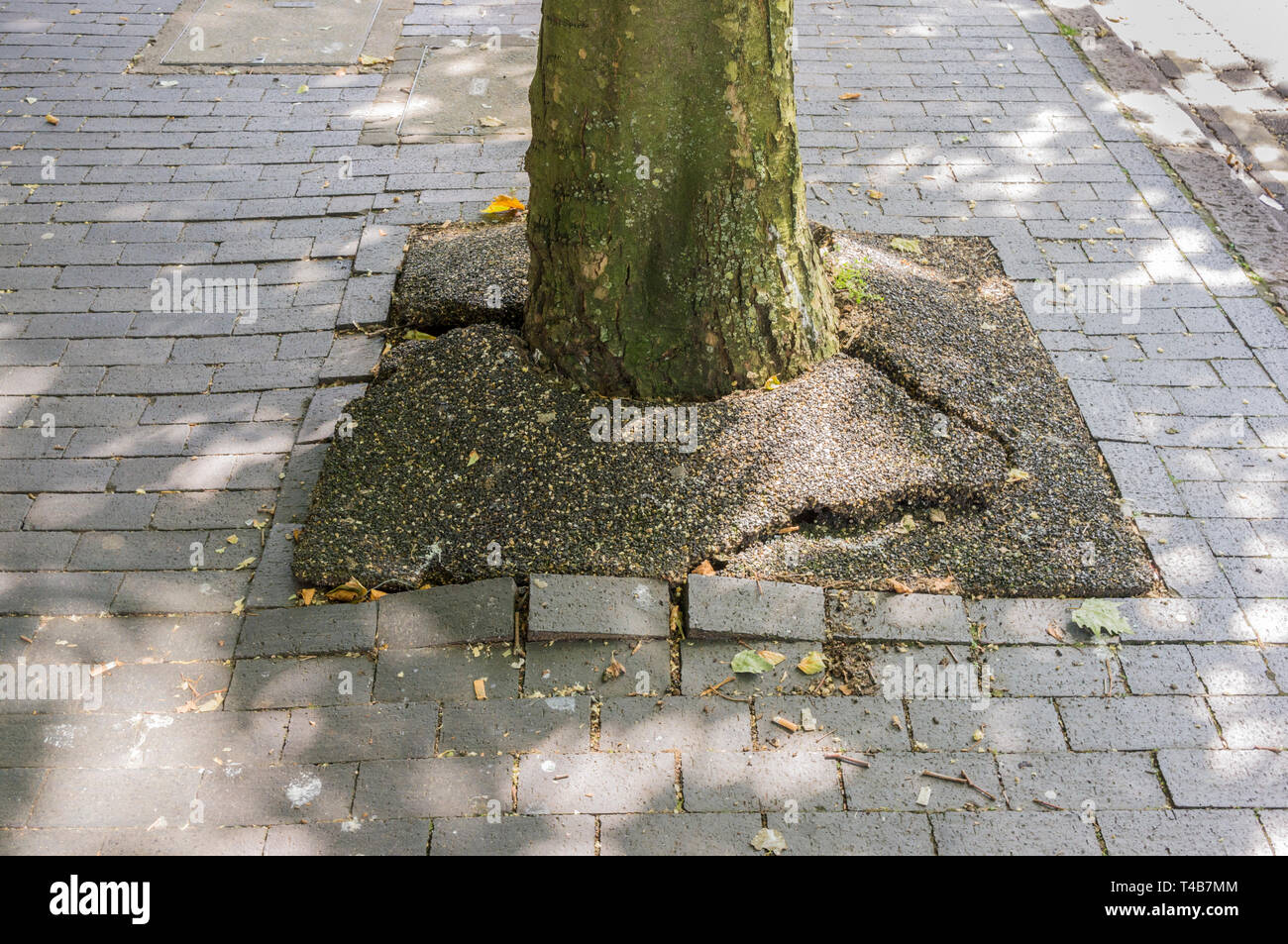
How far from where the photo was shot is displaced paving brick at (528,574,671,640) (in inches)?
149

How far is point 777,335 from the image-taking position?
14.8ft

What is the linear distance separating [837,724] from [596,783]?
0.83 m

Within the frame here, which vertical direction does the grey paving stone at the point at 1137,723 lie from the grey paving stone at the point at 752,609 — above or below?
below

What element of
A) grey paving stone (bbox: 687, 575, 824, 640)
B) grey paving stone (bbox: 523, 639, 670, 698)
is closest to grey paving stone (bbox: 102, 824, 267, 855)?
grey paving stone (bbox: 523, 639, 670, 698)

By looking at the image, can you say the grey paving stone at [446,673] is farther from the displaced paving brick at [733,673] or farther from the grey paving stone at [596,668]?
the displaced paving brick at [733,673]

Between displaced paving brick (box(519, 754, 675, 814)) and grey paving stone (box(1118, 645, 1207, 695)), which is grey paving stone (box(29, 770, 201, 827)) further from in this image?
grey paving stone (box(1118, 645, 1207, 695))

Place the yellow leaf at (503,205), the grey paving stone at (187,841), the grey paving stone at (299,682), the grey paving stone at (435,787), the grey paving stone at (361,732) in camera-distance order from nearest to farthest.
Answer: the grey paving stone at (187,841) < the grey paving stone at (435,787) < the grey paving stone at (361,732) < the grey paving stone at (299,682) < the yellow leaf at (503,205)

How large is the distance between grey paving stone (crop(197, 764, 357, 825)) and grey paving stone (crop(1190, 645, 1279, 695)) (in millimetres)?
2933

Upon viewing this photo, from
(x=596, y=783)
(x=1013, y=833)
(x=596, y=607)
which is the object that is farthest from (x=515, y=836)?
(x=1013, y=833)

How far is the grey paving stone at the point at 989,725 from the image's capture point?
3496mm

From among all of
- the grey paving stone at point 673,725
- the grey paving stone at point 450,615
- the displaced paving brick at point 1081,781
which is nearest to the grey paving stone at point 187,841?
the grey paving stone at point 450,615

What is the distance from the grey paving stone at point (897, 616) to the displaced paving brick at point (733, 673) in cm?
15

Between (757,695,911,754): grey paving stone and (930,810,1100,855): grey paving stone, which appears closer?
(930,810,1100,855): grey paving stone
